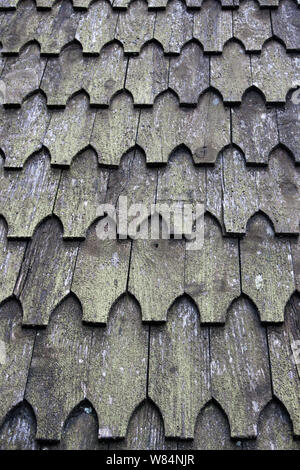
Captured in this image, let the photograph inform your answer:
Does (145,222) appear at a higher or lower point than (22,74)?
lower

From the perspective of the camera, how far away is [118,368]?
134cm

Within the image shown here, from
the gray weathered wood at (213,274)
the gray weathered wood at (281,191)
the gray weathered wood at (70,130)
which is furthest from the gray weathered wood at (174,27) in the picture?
the gray weathered wood at (213,274)

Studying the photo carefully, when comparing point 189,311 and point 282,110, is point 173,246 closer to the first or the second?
point 189,311

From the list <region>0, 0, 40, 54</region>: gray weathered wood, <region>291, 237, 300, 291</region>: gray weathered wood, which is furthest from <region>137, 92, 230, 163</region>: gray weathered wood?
<region>0, 0, 40, 54</region>: gray weathered wood

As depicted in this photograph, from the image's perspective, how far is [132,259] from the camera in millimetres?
1500

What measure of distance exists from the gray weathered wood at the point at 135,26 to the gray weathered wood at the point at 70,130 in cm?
31

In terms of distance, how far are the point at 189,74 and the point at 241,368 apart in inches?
43.7

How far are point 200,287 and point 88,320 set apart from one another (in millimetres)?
336

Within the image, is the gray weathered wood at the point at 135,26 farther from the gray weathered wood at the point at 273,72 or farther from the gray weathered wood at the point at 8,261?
the gray weathered wood at the point at 8,261

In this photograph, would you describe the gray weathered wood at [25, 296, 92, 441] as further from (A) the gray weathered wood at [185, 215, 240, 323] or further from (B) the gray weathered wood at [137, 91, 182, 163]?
(B) the gray weathered wood at [137, 91, 182, 163]

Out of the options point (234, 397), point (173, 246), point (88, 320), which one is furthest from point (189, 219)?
point (234, 397)

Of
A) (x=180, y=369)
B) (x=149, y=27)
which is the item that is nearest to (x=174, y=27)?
(x=149, y=27)

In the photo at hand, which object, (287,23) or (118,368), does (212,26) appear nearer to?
(287,23)

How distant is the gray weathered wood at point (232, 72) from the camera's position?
1801mm
